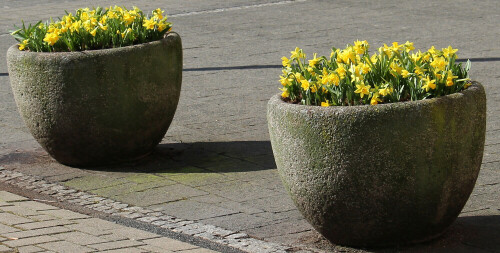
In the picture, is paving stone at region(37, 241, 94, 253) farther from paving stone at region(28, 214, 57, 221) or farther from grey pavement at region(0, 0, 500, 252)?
grey pavement at region(0, 0, 500, 252)

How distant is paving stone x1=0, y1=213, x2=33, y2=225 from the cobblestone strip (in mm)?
514

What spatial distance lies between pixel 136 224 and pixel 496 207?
2.24 metres

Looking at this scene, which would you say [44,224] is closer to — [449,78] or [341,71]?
[341,71]

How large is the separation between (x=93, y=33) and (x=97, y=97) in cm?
50

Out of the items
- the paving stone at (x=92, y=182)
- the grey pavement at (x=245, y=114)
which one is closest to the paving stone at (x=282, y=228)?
the grey pavement at (x=245, y=114)

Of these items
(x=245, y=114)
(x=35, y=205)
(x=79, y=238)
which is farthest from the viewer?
(x=245, y=114)

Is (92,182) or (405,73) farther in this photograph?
(92,182)

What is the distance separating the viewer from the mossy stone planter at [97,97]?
22.0ft

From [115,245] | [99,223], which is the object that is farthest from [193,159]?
[115,245]

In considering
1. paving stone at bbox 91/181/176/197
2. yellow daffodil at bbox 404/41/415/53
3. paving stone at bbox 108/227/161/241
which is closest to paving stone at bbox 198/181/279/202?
paving stone at bbox 91/181/176/197

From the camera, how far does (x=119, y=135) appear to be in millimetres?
6953

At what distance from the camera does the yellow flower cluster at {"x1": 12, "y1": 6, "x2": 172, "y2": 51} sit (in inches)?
274

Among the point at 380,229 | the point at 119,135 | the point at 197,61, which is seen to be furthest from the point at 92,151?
the point at 197,61

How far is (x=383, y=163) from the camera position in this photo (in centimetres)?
475
